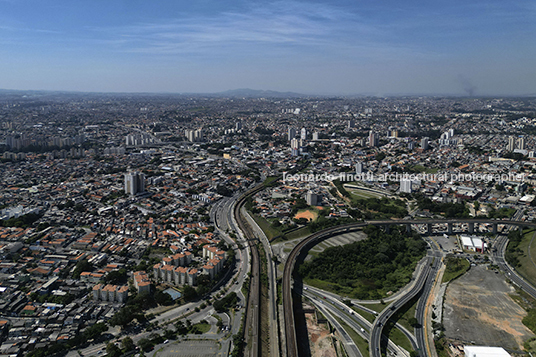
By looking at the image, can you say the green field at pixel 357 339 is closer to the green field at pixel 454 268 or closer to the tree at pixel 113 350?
the green field at pixel 454 268

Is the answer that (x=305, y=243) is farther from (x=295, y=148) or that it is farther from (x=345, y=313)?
(x=295, y=148)

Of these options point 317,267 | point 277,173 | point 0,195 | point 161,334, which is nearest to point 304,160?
point 277,173

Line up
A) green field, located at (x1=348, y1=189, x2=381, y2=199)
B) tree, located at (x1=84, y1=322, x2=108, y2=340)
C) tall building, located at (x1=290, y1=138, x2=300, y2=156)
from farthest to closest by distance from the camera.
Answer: tall building, located at (x1=290, y1=138, x2=300, y2=156)
green field, located at (x1=348, y1=189, x2=381, y2=199)
tree, located at (x1=84, y1=322, x2=108, y2=340)

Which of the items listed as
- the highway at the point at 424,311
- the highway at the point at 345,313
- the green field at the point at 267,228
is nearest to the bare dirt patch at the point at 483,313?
the highway at the point at 424,311

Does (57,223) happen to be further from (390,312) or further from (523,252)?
(523,252)

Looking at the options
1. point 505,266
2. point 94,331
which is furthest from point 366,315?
point 94,331

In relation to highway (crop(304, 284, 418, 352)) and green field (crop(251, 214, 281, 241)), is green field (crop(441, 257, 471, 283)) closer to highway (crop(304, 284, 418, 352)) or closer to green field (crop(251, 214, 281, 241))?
highway (crop(304, 284, 418, 352))

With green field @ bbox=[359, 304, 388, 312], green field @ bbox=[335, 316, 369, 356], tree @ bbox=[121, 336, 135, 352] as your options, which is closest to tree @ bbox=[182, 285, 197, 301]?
tree @ bbox=[121, 336, 135, 352]
